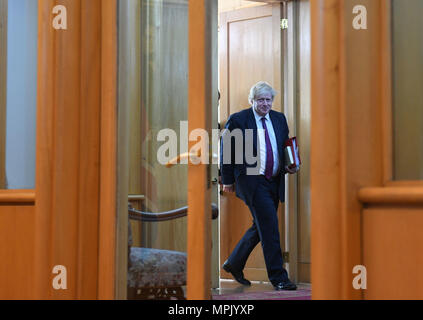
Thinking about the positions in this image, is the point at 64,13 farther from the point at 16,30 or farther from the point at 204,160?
the point at 204,160

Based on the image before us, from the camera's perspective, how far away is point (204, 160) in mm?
2531

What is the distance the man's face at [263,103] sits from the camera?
16.5 feet

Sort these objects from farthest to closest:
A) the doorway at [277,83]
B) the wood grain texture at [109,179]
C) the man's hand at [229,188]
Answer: the doorway at [277,83] < the man's hand at [229,188] < the wood grain texture at [109,179]

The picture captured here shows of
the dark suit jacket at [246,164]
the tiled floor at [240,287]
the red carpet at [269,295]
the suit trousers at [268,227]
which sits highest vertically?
the dark suit jacket at [246,164]

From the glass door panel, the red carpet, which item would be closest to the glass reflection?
the glass door panel

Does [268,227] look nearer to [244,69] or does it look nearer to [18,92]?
[244,69]

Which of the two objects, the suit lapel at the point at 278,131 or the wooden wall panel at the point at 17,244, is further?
the suit lapel at the point at 278,131

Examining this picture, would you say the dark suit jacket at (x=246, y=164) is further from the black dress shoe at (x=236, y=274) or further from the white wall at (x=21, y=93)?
the white wall at (x=21, y=93)

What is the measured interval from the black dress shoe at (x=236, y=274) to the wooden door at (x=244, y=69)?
32 cm

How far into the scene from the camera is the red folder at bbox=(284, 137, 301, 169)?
4961mm

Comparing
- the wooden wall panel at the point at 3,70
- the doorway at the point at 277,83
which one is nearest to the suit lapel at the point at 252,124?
the doorway at the point at 277,83

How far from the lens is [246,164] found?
195 inches

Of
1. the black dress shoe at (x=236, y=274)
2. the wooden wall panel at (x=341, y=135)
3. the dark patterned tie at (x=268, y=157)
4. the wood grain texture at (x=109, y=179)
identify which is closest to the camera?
the wooden wall panel at (x=341, y=135)
